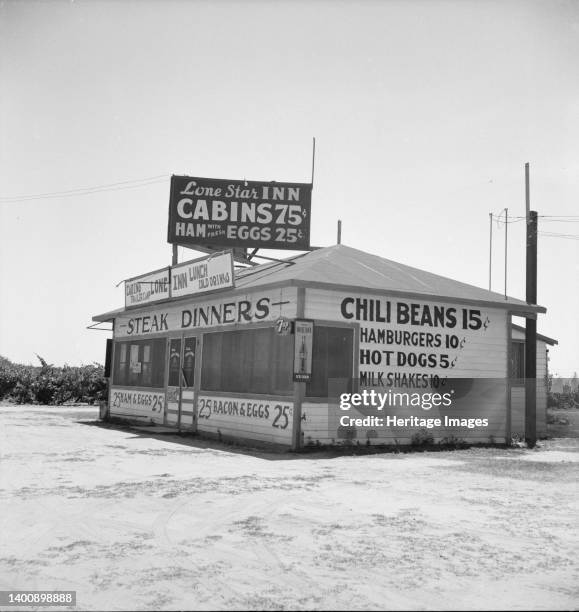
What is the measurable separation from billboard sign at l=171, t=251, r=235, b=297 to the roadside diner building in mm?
58

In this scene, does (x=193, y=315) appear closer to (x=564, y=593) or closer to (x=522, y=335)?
(x=522, y=335)

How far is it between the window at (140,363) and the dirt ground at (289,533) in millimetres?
8490

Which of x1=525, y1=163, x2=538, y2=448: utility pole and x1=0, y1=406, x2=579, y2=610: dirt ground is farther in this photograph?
x1=525, y1=163, x2=538, y2=448: utility pole

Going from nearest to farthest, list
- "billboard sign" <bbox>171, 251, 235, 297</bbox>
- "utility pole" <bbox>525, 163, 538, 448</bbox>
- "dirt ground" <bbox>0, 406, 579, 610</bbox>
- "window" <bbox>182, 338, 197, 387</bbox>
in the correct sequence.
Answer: "dirt ground" <bbox>0, 406, 579, 610</bbox> → "billboard sign" <bbox>171, 251, 235, 297</bbox> → "utility pole" <bbox>525, 163, 538, 448</bbox> → "window" <bbox>182, 338, 197, 387</bbox>

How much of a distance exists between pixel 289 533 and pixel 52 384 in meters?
30.8

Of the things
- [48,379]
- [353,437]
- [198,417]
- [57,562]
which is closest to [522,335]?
[353,437]

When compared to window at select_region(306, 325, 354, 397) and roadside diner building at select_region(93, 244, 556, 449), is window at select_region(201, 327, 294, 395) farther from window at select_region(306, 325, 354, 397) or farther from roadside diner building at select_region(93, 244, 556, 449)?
window at select_region(306, 325, 354, 397)

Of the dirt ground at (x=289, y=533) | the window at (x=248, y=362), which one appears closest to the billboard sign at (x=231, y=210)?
the window at (x=248, y=362)

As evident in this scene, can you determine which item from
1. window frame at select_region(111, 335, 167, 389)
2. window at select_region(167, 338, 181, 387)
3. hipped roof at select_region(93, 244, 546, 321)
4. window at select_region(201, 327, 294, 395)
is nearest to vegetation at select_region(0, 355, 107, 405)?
window frame at select_region(111, 335, 167, 389)

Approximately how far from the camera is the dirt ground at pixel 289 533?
5047 millimetres

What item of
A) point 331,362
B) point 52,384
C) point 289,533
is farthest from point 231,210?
point 52,384

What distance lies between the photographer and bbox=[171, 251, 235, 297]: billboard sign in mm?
16922

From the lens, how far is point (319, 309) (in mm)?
14930

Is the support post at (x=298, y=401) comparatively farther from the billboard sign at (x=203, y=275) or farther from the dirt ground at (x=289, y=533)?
the billboard sign at (x=203, y=275)
